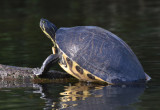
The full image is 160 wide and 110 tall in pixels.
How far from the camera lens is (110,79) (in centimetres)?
792

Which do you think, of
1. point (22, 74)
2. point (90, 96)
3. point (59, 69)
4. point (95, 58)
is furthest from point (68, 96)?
point (59, 69)

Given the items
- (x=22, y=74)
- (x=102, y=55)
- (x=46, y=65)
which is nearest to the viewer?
(x=102, y=55)

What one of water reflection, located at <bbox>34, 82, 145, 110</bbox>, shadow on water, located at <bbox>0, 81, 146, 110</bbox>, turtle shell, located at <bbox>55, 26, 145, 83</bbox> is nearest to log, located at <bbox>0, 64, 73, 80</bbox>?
shadow on water, located at <bbox>0, 81, 146, 110</bbox>

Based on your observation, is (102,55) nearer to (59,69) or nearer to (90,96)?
(90,96)

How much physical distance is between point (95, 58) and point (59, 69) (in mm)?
1842

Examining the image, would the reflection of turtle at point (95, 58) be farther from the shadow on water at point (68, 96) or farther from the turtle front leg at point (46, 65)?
the shadow on water at point (68, 96)

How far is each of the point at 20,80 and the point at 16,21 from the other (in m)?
13.5

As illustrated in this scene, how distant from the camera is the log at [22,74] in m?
8.58

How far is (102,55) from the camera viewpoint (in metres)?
8.05

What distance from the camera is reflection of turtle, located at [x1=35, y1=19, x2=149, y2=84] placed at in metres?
7.92

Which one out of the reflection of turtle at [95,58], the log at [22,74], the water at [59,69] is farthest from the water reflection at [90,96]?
the log at [22,74]

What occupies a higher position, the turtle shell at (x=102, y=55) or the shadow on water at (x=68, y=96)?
the turtle shell at (x=102, y=55)

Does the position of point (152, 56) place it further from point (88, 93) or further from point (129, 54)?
point (88, 93)

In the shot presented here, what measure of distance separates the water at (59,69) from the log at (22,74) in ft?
0.45
